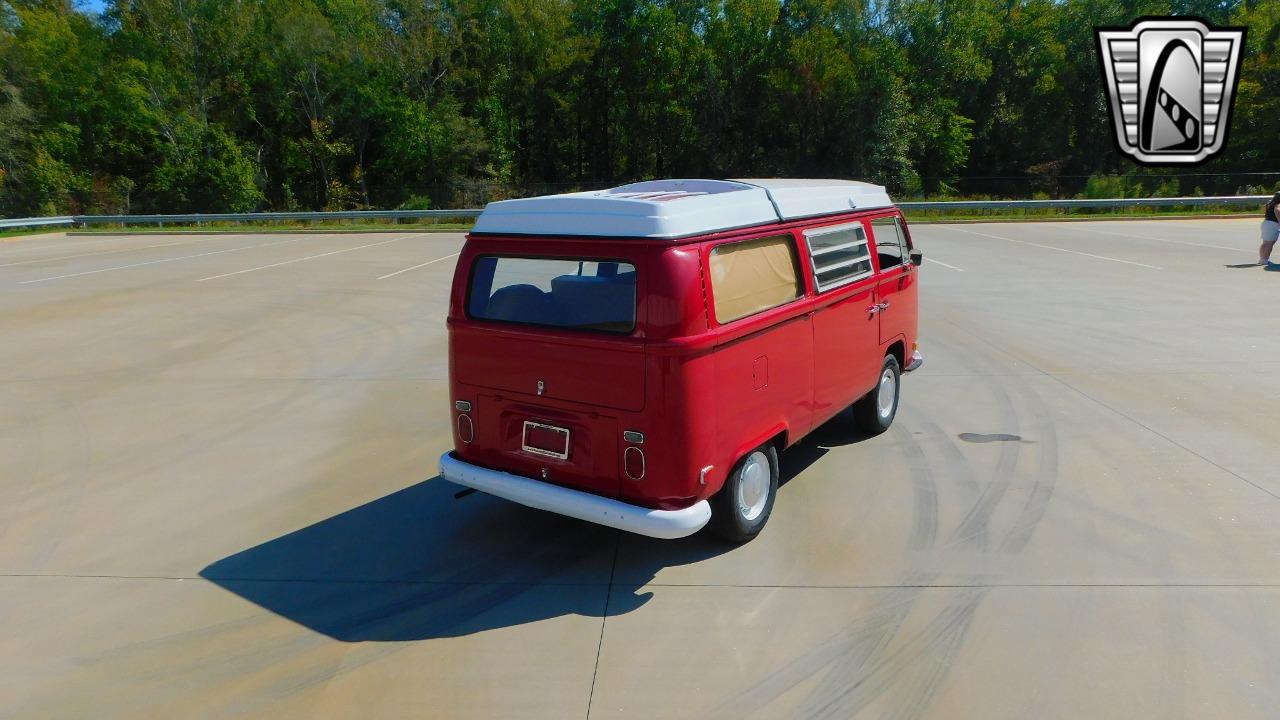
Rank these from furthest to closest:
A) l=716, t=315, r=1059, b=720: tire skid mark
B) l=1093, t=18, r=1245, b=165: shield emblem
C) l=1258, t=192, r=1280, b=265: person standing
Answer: l=1258, t=192, r=1280, b=265: person standing < l=1093, t=18, r=1245, b=165: shield emblem < l=716, t=315, r=1059, b=720: tire skid mark

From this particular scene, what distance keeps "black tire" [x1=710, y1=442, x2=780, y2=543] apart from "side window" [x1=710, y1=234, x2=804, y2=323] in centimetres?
92

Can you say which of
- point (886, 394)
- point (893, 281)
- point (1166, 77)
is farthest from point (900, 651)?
point (1166, 77)

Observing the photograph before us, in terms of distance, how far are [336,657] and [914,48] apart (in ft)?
173

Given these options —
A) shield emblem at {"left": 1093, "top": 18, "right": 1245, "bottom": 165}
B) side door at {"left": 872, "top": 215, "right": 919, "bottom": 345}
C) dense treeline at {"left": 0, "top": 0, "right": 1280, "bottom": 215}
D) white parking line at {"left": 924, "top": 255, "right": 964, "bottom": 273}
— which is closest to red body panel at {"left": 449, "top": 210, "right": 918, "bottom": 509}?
side door at {"left": 872, "top": 215, "right": 919, "bottom": 345}

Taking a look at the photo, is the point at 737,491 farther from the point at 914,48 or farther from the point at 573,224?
the point at 914,48

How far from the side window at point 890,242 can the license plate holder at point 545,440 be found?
353 centimetres

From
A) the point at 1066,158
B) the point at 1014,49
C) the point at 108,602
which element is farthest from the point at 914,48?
the point at 108,602

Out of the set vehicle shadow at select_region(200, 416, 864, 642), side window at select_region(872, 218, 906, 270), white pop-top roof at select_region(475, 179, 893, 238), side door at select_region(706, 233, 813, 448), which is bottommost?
vehicle shadow at select_region(200, 416, 864, 642)

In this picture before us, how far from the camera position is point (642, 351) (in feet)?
15.3

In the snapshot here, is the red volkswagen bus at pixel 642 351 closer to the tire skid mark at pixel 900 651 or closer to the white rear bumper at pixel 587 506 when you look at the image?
the white rear bumper at pixel 587 506

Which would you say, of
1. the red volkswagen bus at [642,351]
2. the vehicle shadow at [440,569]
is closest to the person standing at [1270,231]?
the red volkswagen bus at [642,351]

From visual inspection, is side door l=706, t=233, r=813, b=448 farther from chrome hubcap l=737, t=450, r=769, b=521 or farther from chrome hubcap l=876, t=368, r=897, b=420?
chrome hubcap l=876, t=368, r=897, b=420

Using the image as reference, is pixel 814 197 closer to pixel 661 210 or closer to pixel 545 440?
pixel 661 210

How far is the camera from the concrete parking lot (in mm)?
3984
